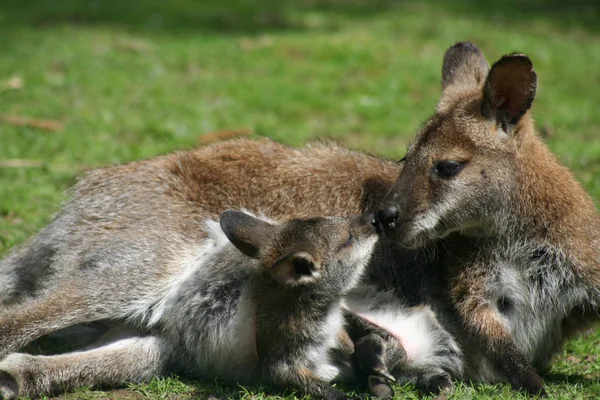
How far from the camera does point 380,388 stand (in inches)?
197

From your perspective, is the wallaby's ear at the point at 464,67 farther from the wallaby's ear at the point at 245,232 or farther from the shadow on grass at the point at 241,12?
the shadow on grass at the point at 241,12

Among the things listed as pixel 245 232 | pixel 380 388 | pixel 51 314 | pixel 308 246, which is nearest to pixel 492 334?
pixel 380 388

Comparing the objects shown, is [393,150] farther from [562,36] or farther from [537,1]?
[537,1]

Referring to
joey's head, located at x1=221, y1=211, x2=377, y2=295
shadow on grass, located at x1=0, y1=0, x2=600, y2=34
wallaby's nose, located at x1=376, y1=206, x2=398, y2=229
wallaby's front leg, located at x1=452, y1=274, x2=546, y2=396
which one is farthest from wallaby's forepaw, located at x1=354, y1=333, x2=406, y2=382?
shadow on grass, located at x1=0, y1=0, x2=600, y2=34

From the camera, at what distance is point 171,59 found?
1286 cm

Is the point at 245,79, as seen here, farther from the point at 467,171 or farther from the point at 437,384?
the point at 437,384

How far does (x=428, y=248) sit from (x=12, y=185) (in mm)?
4584

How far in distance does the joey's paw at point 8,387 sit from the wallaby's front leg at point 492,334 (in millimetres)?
2650

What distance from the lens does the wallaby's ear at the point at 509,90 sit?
16.8 ft

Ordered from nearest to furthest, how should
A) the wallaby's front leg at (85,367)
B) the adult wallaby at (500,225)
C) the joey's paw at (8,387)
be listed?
the joey's paw at (8,387) < the wallaby's front leg at (85,367) < the adult wallaby at (500,225)

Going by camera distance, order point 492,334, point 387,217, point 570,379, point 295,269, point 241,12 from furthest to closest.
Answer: point 241,12 → point 570,379 → point 387,217 → point 492,334 → point 295,269

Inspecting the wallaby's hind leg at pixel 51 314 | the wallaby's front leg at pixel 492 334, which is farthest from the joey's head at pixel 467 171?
the wallaby's hind leg at pixel 51 314

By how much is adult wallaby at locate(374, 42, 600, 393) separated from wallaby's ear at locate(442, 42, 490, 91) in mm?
425

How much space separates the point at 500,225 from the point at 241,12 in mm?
12124
